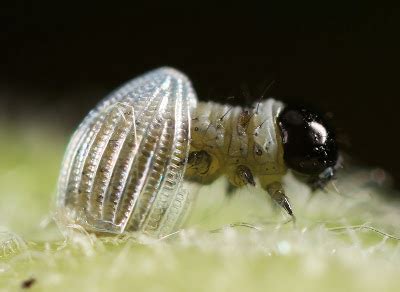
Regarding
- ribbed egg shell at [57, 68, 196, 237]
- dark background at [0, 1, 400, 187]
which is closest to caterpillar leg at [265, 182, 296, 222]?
ribbed egg shell at [57, 68, 196, 237]

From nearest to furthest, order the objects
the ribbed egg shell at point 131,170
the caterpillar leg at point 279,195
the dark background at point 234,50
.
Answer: the ribbed egg shell at point 131,170, the caterpillar leg at point 279,195, the dark background at point 234,50

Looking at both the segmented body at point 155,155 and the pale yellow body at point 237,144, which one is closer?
the segmented body at point 155,155

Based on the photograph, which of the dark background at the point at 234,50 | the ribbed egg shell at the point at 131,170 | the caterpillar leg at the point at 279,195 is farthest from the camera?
the dark background at the point at 234,50

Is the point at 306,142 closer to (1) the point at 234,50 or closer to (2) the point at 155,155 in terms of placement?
(2) the point at 155,155

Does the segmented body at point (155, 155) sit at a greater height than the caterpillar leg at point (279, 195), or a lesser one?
greater

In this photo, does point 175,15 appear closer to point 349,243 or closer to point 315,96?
point 315,96

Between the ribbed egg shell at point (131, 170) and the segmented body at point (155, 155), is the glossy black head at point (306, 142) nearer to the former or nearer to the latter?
the segmented body at point (155, 155)

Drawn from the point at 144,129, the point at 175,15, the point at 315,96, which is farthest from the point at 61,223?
the point at 175,15

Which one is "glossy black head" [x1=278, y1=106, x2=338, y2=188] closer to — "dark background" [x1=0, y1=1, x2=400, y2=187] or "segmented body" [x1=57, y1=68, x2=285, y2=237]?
"segmented body" [x1=57, y1=68, x2=285, y2=237]

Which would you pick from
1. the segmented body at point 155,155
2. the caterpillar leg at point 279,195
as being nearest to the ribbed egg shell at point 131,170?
the segmented body at point 155,155
